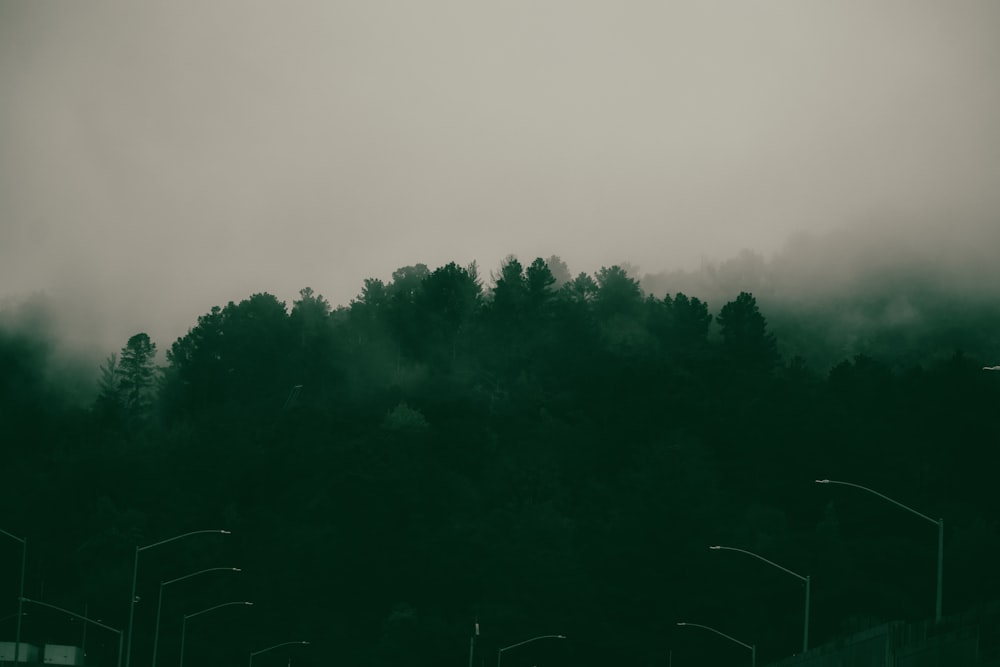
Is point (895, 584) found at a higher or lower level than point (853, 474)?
lower

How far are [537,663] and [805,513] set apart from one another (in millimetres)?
48159

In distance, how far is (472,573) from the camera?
179 metres

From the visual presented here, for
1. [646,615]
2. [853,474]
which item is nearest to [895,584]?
[646,615]

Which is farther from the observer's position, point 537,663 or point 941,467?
point 941,467

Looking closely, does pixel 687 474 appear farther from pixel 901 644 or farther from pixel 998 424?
pixel 901 644

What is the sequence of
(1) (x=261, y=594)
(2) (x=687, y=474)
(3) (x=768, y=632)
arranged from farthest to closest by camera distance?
1. (2) (x=687, y=474)
2. (1) (x=261, y=594)
3. (3) (x=768, y=632)

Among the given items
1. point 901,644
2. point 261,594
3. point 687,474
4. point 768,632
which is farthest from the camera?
point 687,474

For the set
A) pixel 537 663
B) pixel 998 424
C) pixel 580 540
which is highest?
pixel 998 424

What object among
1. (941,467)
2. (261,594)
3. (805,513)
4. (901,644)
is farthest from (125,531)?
(901,644)

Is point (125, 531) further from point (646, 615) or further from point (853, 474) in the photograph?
point (853, 474)

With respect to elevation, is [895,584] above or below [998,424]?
below

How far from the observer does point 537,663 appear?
154750 millimetres

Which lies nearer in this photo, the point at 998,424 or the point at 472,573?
the point at 472,573

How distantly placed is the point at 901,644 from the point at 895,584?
112 meters
